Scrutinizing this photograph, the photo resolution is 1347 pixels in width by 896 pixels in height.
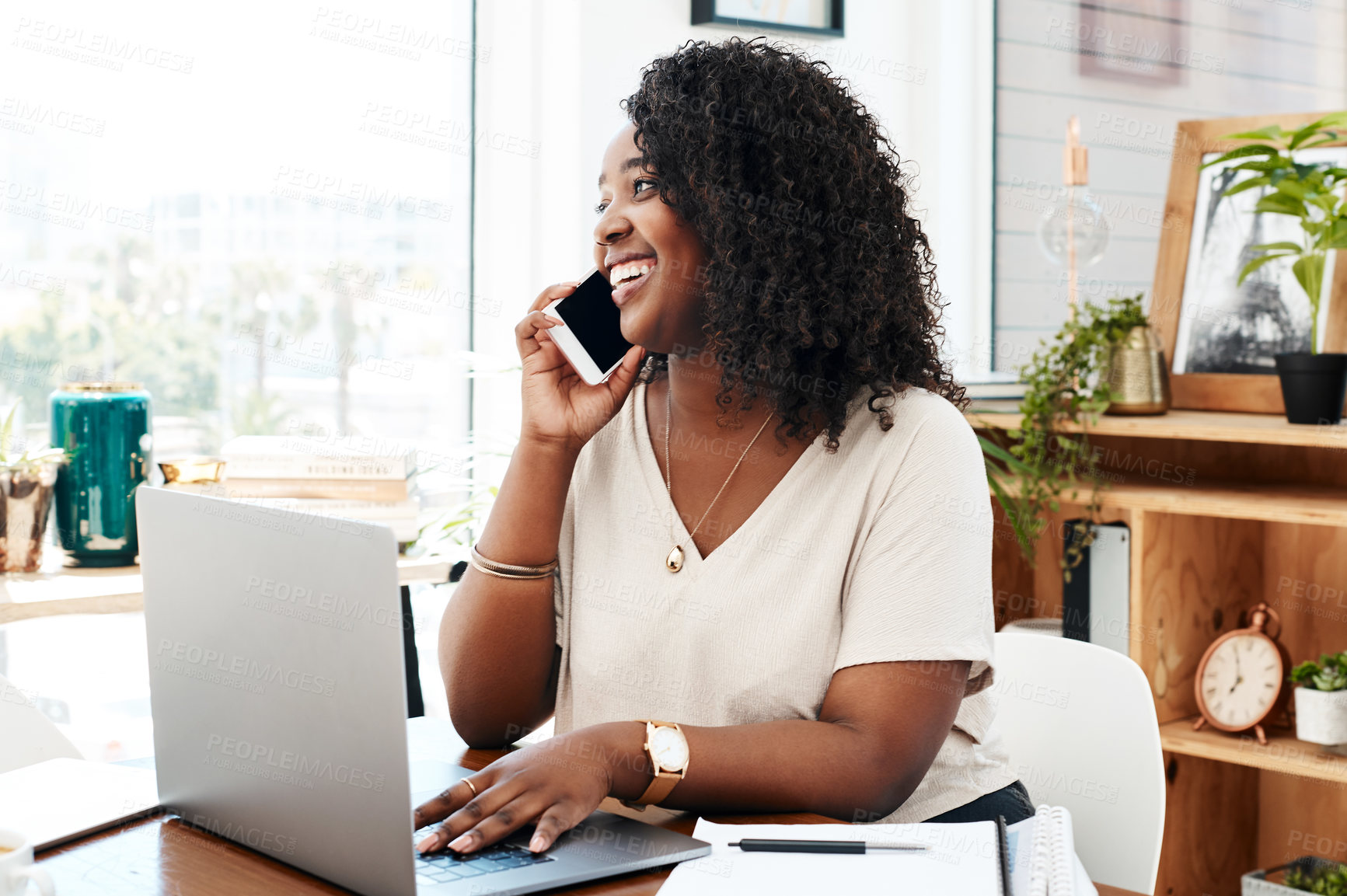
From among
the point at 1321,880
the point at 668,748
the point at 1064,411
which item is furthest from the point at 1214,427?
the point at 668,748

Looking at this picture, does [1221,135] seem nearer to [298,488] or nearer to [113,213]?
[298,488]

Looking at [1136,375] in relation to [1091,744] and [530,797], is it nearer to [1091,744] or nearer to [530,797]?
[1091,744]

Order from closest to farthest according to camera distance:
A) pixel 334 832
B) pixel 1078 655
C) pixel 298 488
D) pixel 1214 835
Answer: pixel 334 832 → pixel 1078 655 → pixel 298 488 → pixel 1214 835

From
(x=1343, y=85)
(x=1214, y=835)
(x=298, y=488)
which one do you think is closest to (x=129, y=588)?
(x=298, y=488)

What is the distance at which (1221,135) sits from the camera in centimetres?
226

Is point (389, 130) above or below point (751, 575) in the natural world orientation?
above

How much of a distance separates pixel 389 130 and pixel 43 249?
72 cm

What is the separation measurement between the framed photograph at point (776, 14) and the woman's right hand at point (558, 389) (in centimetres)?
124

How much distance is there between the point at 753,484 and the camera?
4.49ft

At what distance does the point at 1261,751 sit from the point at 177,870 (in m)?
1.84

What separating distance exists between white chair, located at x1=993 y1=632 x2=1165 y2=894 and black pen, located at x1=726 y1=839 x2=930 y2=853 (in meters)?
0.55

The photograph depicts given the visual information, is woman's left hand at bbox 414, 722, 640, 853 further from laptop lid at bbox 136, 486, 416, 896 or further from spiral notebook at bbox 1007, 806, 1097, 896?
spiral notebook at bbox 1007, 806, 1097, 896

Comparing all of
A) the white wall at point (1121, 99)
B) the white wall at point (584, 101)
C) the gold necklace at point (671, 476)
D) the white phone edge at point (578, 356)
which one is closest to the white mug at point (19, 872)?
the gold necklace at point (671, 476)

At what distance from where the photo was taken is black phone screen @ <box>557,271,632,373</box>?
1.46 metres
